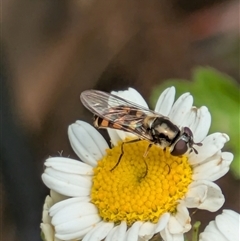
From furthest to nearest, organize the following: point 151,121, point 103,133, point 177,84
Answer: point 177,84
point 103,133
point 151,121

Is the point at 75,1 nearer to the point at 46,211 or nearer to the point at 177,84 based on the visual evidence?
the point at 177,84

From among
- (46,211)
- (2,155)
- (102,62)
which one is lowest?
(2,155)

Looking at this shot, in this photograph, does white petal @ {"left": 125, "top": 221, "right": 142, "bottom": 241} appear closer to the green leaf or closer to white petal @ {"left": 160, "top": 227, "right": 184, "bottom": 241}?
white petal @ {"left": 160, "top": 227, "right": 184, "bottom": 241}

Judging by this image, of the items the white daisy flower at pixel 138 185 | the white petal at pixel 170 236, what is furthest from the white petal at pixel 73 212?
the white petal at pixel 170 236

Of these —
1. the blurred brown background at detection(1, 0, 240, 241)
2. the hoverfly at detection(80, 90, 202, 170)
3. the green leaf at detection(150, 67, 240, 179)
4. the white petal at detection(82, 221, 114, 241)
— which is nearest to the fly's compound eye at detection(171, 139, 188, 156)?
the hoverfly at detection(80, 90, 202, 170)

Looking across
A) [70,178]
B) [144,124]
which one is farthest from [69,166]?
[144,124]

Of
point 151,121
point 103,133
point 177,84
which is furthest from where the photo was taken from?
point 177,84

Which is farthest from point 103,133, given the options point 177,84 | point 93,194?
point 177,84

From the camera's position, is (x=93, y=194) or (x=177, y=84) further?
(x=177, y=84)
